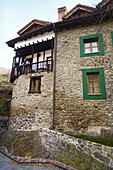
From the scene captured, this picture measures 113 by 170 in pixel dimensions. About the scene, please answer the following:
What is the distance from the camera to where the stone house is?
6531mm

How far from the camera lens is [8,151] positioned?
6.34 m

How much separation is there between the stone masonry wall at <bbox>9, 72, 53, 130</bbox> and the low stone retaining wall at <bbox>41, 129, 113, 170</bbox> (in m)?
1.84

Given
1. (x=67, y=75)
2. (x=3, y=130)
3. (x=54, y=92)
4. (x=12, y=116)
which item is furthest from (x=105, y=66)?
(x=3, y=130)

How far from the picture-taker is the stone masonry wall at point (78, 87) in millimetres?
6336

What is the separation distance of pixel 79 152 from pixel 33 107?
4523 millimetres

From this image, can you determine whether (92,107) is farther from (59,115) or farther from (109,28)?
(109,28)

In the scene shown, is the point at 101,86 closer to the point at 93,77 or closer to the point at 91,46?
the point at 93,77

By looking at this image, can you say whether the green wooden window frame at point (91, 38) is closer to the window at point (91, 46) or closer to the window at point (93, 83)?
the window at point (91, 46)

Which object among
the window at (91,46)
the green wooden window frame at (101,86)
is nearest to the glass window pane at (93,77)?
the green wooden window frame at (101,86)

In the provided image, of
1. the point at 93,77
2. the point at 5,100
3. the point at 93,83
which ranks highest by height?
the point at 93,77

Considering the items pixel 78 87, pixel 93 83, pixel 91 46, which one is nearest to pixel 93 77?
pixel 93 83

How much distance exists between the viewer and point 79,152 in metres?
4.20

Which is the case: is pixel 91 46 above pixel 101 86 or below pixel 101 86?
above

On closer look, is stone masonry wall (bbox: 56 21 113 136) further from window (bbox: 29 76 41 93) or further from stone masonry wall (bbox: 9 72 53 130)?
window (bbox: 29 76 41 93)
